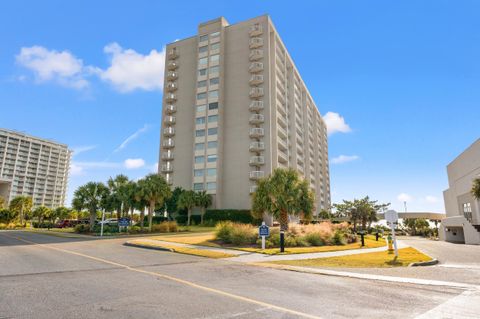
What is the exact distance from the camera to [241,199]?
191 feet

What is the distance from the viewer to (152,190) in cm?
4306

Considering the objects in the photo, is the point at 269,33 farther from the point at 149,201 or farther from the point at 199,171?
the point at 149,201

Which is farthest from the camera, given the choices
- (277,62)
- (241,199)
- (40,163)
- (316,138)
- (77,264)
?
(40,163)

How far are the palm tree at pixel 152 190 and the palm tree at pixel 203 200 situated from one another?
12112 mm

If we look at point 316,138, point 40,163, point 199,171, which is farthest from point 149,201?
point 40,163

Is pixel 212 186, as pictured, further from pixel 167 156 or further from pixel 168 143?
pixel 168 143

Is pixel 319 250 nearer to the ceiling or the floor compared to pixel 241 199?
nearer to the floor

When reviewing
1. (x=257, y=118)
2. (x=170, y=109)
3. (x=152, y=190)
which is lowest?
(x=152, y=190)

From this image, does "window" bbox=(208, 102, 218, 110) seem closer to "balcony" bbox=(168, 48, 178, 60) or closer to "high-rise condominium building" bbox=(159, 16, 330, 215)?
"high-rise condominium building" bbox=(159, 16, 330, 215)

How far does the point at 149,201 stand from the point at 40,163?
150 meters

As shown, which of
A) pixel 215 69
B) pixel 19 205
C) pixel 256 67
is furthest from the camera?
pixel 19 205

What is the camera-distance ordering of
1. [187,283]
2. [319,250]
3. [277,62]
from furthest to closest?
[277,62] < [319,250] < [187,283]

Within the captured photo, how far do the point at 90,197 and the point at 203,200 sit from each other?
1967cm

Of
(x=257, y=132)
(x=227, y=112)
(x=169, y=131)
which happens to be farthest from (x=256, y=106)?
(x=169, y=131)
